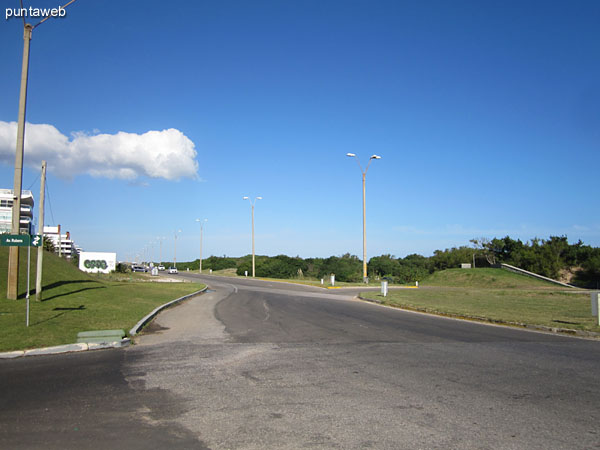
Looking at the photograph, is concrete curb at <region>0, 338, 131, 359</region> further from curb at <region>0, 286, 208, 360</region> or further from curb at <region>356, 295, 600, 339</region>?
curb at <region>356, 295, 600, 339</region>

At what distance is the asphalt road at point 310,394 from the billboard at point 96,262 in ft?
137

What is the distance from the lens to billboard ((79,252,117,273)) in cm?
4894

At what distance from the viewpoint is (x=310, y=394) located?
6457mm

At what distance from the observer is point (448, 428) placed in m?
5.08

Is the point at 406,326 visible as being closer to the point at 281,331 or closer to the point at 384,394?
the point at 281,331

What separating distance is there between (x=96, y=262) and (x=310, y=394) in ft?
158

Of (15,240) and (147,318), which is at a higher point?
(15,240)

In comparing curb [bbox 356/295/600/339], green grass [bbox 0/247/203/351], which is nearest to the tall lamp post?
green grass [bbox 0/247/203/351]

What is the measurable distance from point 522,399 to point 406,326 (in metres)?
8.17

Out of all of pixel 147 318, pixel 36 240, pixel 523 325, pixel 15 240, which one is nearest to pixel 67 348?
pixel 15 240

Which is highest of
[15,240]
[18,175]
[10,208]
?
[10,208]

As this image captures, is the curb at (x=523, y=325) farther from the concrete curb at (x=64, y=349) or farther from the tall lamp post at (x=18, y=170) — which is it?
the tall lamp post at (x=18, y=170)

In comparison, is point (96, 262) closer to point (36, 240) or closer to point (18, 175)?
point (18, 175)

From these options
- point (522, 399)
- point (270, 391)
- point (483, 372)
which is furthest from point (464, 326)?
point (270, 391)
